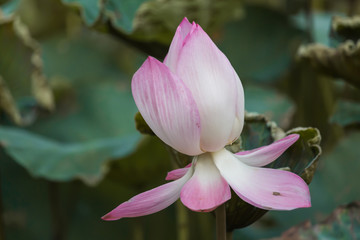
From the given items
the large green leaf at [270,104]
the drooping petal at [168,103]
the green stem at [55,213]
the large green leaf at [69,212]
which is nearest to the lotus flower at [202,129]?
the drooping petal at [168,103]

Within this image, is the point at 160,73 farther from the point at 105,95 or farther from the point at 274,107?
the point at 105,95

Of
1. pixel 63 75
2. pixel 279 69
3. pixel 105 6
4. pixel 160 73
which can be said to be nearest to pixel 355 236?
pixel 160 73

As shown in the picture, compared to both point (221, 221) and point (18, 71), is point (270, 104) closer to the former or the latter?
point (18, 71)

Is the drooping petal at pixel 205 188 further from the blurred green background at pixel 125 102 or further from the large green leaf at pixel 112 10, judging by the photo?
the large green leaf at pixel 112 10

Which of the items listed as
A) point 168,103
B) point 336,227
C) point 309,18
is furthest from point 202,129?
point 309,18

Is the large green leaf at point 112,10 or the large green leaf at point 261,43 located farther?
the large green leaf at point 261,43

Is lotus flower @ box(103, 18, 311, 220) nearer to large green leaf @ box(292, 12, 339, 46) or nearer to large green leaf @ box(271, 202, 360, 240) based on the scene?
large green leaf @ box(271, 202, 360, 240)
